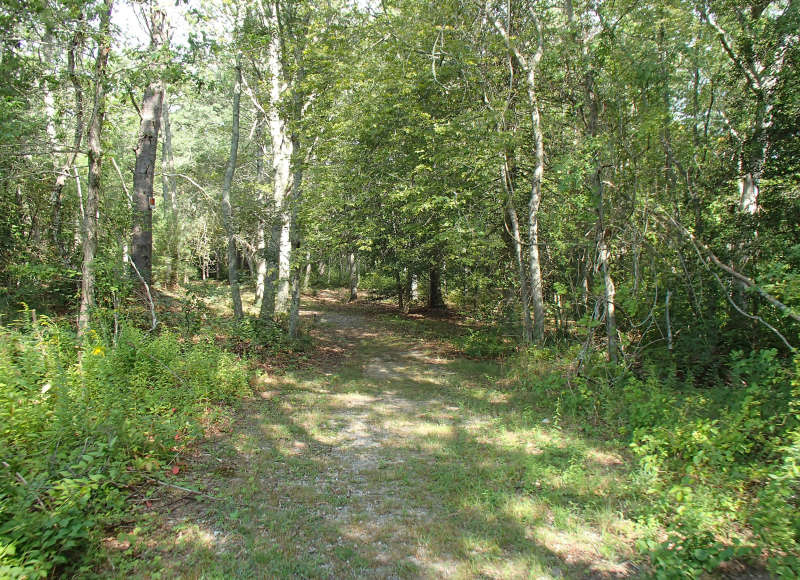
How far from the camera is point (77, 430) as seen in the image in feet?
12.8

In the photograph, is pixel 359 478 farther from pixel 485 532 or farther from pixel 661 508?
pixel 661 508

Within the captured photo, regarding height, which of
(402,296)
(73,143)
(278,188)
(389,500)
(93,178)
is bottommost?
(389,500)

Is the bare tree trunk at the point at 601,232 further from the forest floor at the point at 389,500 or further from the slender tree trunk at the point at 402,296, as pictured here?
the slender tree trunk at the point at 402,296

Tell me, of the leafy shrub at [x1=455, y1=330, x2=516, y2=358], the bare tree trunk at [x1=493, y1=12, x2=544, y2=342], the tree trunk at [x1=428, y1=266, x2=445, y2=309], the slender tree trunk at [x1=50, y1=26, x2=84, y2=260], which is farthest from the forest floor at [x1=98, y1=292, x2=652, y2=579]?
the tree trunk at [x1=428, y1=266, x2=445, y2=309]

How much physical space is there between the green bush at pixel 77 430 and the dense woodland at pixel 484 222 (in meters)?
0.03

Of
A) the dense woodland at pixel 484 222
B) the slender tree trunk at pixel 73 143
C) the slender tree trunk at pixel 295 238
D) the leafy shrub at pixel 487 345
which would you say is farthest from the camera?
the leafy shrub at pixel 487 345

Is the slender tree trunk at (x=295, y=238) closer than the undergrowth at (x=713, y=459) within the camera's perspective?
No

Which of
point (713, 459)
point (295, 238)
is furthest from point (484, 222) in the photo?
point (713, 459)

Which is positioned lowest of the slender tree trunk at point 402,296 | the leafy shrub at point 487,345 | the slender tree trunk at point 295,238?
the leafy shrub at point 487,345

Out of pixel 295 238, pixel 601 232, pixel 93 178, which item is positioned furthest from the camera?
pixel 295 238

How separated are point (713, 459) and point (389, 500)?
3.08 m

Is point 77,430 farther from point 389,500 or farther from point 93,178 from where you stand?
point 93,178

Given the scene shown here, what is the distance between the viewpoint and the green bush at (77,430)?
2938 millimetres

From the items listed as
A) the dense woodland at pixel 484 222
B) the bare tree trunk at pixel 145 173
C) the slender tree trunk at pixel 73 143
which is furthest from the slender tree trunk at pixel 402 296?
the slender tree trunk at pixel 73 143
